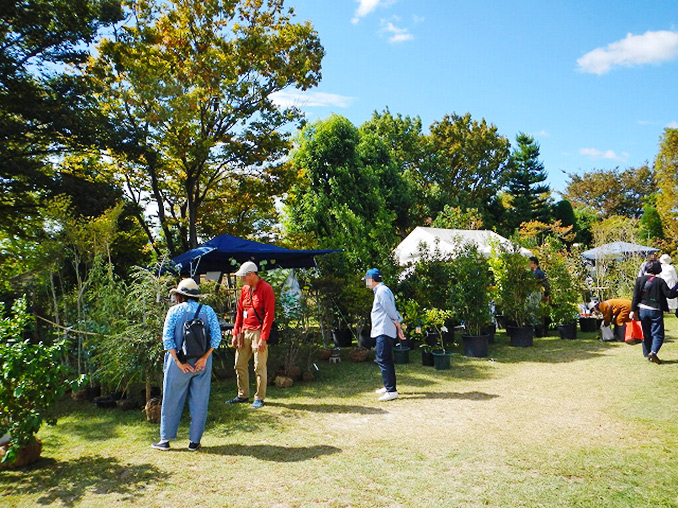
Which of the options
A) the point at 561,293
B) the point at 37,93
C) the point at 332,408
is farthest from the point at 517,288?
the point at 37,93

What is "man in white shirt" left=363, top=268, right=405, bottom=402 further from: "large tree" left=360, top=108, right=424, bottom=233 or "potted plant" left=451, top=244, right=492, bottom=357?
"large tree" left=360, top=108, right=424, bottom=233

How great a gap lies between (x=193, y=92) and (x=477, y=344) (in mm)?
9165

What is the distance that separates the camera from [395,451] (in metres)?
4.18

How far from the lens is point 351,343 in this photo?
11.2 metres

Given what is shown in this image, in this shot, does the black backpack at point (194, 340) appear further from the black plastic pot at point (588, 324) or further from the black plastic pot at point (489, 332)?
the black plastic pot at point (588, 324)

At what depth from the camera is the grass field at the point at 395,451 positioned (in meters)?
3.34

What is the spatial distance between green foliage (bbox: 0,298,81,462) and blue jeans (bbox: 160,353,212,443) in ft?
2.50

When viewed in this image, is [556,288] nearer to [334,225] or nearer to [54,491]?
[334,225]

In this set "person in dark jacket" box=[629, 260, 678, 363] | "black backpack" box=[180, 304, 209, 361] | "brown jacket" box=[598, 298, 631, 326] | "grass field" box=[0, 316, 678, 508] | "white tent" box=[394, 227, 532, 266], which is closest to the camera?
"grass field" box=[0, 316, 678, 508]

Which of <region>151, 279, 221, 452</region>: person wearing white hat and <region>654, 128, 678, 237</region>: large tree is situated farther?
<region>654, 128, 678, 237</region>: large tree

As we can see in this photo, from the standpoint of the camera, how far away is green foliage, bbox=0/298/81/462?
12.1ft

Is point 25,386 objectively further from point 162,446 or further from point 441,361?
point 441,361

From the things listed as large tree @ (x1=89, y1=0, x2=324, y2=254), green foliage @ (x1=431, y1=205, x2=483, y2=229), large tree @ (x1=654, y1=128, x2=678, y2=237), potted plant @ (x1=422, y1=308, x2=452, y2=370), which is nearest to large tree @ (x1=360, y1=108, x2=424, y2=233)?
green foliage @ (x1=431, y1=205, x2=483, y2=229)

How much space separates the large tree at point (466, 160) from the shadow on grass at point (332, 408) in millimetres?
24927
